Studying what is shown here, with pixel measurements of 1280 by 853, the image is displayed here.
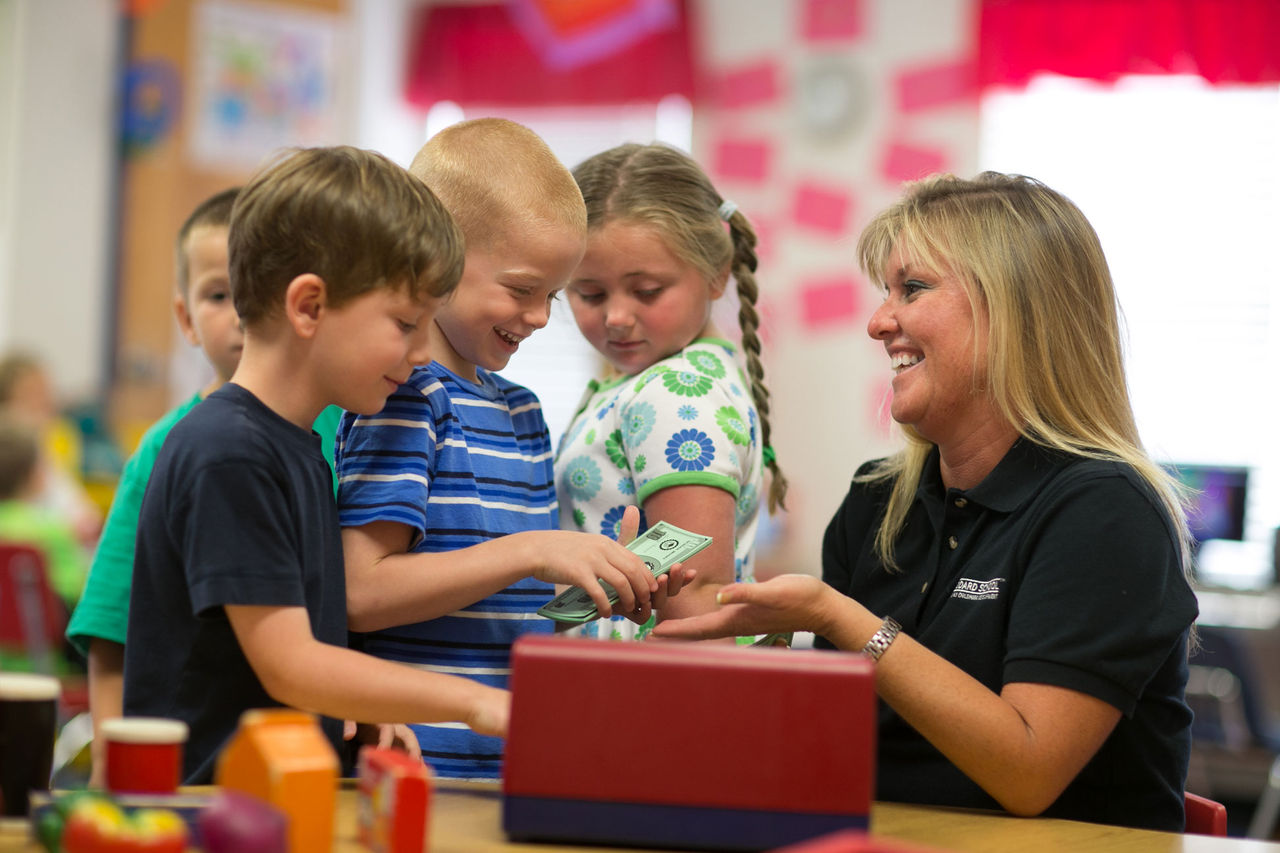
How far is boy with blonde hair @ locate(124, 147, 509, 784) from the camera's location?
1099 millimetres

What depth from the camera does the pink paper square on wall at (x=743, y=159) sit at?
229 inches

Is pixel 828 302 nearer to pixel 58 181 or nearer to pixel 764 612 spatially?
pixel 58 181

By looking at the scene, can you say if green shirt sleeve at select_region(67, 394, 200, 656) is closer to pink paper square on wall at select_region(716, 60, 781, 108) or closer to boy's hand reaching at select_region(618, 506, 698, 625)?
boy's hand reaching at select_region(618, 506, 698, 625)

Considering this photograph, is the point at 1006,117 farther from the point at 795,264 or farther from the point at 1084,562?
the point at 1084,562

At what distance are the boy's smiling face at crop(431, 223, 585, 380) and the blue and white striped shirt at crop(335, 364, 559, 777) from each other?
0.05 m

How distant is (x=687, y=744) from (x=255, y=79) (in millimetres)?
5375

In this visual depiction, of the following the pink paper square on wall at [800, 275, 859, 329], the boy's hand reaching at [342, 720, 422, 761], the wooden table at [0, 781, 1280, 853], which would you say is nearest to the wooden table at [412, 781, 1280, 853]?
the wooden table at [0, 781, 1280, 853]

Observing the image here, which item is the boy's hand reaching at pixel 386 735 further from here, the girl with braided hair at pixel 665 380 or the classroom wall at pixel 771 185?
the classroom wall at pixel 771 185

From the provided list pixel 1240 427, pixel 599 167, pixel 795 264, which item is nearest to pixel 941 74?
pixel 795 264

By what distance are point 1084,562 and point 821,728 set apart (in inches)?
20.0

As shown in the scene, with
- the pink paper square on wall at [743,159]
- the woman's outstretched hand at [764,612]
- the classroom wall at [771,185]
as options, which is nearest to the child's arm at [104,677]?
the woman's outstretched hand at [764,612]

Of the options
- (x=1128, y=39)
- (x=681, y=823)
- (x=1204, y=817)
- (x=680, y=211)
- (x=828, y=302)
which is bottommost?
(x=1204, y=817)

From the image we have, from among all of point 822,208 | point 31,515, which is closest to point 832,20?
point 822,208

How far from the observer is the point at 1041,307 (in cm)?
155
